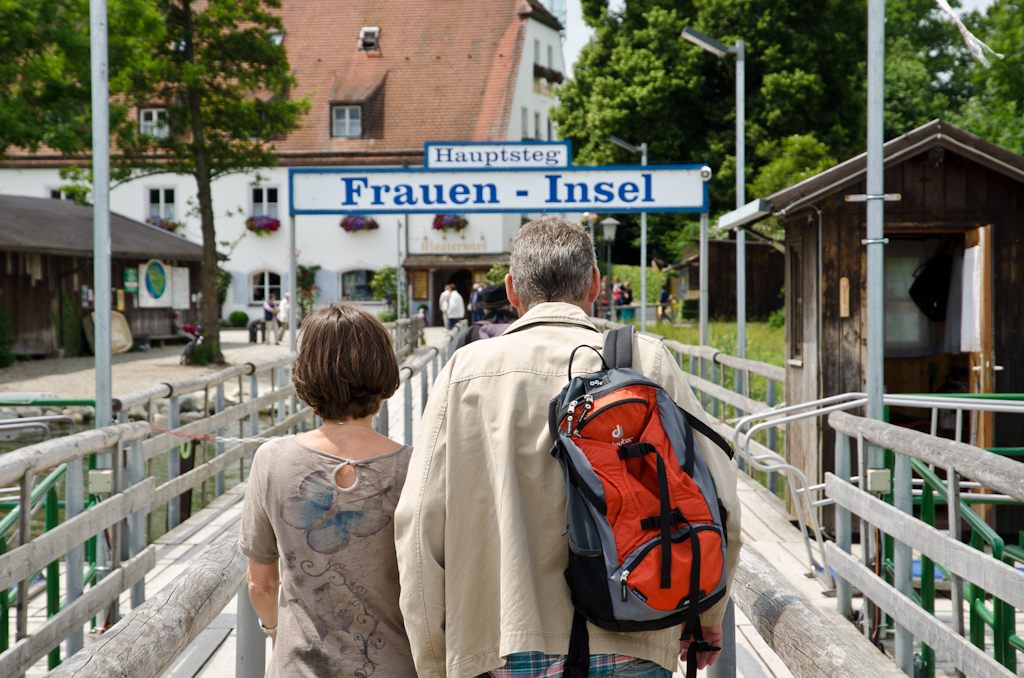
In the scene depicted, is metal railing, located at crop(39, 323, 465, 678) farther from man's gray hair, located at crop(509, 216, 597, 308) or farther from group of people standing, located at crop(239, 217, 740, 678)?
man's gray hair, located at crop(509, 216, 597, 308)

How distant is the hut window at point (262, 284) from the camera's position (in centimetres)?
3822

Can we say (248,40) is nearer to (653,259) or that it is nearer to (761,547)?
(761,547)

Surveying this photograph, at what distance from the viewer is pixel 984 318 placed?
6.45 meters

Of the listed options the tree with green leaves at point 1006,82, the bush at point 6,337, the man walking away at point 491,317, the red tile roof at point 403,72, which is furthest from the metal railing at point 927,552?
the red tile roof at point 403,72

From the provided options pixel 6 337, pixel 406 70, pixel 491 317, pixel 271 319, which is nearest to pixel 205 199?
pixel 6 337

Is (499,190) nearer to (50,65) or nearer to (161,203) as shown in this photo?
(50,65)

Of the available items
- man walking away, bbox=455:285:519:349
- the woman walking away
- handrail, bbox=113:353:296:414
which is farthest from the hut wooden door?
the woman walking away

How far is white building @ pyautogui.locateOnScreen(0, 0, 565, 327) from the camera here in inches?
1487

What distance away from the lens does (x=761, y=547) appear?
6211 mm

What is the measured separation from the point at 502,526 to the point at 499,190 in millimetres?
8643

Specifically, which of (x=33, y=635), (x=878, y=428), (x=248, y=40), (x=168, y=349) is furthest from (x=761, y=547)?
(x=168, y=349)

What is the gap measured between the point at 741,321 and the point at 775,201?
3.52 metres

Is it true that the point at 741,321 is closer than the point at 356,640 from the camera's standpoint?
No

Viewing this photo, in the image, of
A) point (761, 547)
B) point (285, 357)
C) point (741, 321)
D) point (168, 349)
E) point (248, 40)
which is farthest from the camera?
point (168, 349)
